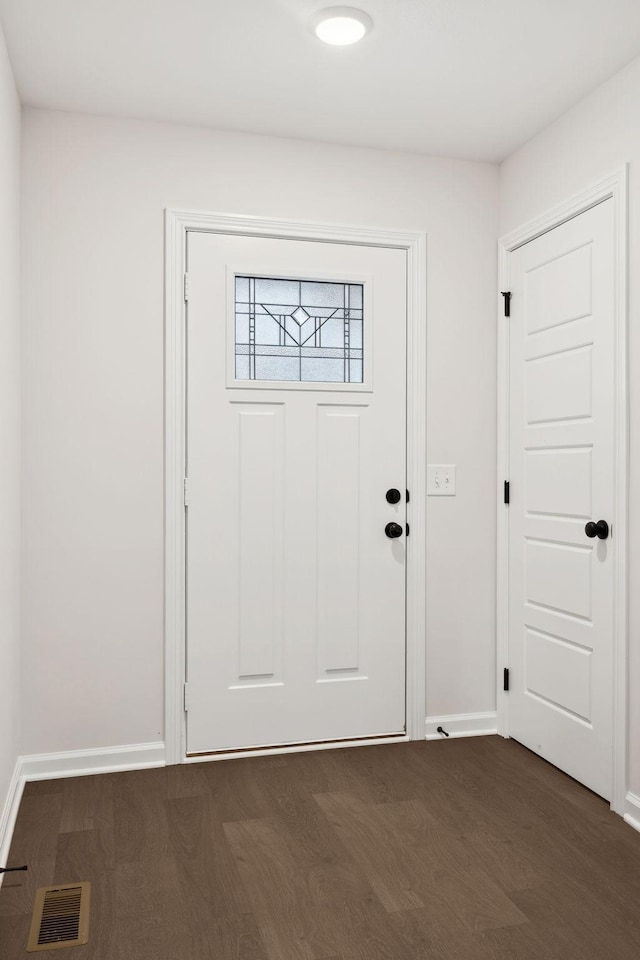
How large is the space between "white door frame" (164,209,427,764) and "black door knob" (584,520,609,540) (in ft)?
2.58

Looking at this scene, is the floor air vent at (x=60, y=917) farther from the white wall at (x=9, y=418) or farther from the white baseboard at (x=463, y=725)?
the white baseboard at (x=463, y=725)

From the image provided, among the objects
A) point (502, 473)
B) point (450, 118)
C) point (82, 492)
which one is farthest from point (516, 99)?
point (82, 492)

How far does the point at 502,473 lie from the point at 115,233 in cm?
190

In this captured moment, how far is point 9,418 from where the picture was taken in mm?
2537

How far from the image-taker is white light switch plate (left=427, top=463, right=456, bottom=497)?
3.29 meters

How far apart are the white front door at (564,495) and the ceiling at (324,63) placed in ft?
1.64

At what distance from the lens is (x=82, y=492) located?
291 cm

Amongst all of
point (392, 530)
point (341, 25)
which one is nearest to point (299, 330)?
point (392, 530)

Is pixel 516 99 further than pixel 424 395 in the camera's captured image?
No

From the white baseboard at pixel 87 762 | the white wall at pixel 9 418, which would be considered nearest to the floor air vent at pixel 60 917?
the white wall at pixel 9 418

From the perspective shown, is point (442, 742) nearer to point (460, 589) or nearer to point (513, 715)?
point (513, 715)

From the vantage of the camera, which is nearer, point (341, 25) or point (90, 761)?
point (341, 25)

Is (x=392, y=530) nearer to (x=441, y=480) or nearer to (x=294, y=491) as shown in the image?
(x=441, y=480)

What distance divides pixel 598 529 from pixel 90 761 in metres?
2.10
